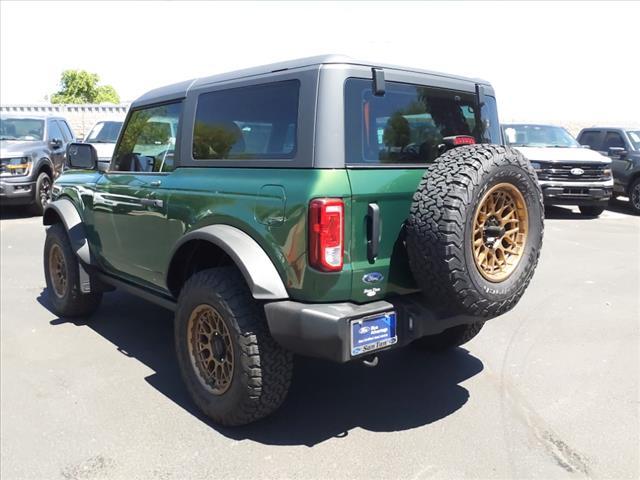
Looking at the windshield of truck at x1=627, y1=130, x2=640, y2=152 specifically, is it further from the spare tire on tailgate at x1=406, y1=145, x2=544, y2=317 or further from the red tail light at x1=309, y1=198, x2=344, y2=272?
the red tail light at x1=309, y1=198, x2=344, y2=272

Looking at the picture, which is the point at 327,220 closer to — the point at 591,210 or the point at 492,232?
the point at 492,232

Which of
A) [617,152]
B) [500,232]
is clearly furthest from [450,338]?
[617,152]

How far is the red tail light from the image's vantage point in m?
2.74

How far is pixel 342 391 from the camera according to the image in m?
3.80

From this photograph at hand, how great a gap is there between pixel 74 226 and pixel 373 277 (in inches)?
118

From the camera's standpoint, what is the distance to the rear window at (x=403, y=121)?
2963 millimetres

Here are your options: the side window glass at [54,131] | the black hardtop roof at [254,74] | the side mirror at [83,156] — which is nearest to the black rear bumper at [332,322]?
the black hardtop roof at [254,74]

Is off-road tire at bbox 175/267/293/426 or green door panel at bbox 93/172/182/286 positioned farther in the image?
green door panel at bbox 93/172/182/286

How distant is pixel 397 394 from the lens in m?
3.76

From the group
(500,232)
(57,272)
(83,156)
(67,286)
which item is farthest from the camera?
(57,272)

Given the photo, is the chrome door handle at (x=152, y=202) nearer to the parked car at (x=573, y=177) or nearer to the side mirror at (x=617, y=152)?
the parked car at (x=573, y=177)

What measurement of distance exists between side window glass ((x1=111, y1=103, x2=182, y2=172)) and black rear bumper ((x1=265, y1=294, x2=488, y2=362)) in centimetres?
152

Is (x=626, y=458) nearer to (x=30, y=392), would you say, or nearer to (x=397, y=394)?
(x=397, y=394)

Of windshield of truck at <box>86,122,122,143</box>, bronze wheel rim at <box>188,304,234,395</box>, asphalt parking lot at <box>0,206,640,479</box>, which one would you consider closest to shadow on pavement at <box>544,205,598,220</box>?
asphalt parking lot at <box>0,206,640,479</box>
